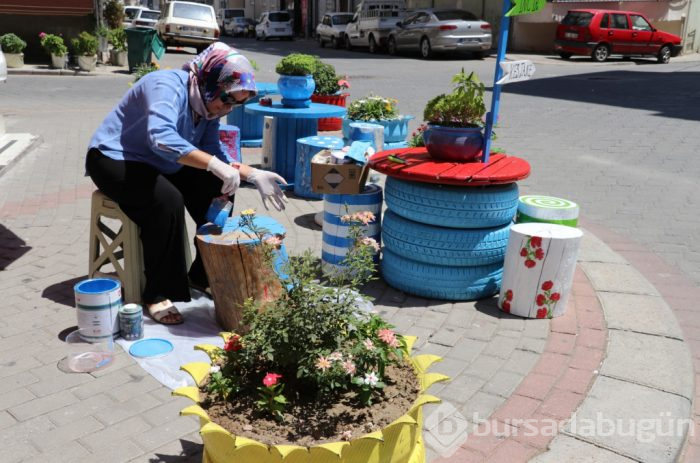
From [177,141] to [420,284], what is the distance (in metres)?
1.75

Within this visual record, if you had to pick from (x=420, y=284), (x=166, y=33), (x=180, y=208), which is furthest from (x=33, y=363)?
(x=166, y=33)

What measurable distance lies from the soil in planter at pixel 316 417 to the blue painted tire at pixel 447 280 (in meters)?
1.85

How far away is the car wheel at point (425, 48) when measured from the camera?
23484 millimetres

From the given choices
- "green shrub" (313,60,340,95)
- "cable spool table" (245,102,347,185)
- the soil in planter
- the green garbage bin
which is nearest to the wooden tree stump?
the soil in planter

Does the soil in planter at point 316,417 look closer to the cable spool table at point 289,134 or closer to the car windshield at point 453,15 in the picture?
the cable spool table at point 289,134

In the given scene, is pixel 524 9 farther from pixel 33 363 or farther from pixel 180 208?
pixel 33 363

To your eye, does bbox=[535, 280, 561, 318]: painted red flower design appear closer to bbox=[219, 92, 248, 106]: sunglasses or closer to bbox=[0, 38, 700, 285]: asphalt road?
bbox=[0, 38, 700, 285]: asphalt road

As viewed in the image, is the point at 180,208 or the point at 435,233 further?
the point at 435,233

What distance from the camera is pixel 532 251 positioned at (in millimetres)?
3982

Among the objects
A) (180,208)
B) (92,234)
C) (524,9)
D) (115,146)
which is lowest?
(92,234)

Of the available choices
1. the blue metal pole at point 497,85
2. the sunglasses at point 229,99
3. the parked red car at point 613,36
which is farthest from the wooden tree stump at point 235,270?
the parked red car at point 613,36

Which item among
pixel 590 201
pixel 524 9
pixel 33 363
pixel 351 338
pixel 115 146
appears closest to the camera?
pixel 351 338

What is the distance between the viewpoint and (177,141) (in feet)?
11.5

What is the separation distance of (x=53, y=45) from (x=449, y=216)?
16.6m
